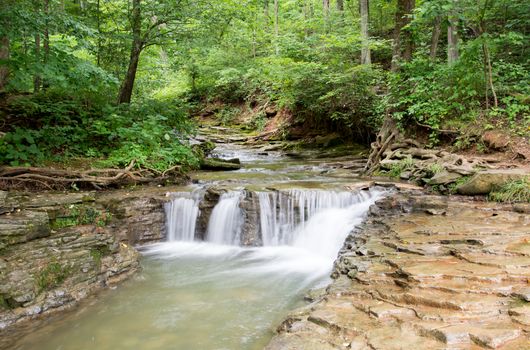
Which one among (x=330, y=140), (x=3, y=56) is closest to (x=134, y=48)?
(x=3, y=56)

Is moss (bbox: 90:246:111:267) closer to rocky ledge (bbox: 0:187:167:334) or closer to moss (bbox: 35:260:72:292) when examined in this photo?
rocky ledge (bbox: 0:187:167:334)

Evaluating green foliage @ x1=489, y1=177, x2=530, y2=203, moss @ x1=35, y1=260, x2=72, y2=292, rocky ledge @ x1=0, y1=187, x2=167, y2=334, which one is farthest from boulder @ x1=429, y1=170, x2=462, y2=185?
moss @ x1=35, y1=260, x2=72, y2=292

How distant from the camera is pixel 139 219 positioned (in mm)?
8664

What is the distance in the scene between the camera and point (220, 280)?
6.62m

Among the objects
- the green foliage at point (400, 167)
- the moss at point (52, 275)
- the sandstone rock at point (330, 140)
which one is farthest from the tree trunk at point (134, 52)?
the sandstone rock at point (330, 140)

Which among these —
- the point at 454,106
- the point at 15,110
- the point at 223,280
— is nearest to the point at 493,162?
the point at 454,106

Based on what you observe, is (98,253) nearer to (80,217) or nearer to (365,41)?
(80,217)

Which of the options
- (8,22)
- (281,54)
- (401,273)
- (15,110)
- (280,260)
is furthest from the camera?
(281,54)

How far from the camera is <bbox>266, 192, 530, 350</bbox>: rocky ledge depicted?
3.20 meters

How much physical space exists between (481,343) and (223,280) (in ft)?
14.5

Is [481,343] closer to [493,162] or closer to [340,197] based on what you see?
[340,197]

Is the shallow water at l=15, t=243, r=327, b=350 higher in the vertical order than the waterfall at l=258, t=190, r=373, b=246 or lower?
lower

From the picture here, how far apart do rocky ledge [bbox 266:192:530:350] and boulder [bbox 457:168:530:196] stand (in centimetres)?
103

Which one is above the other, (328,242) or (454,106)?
(454,106)
